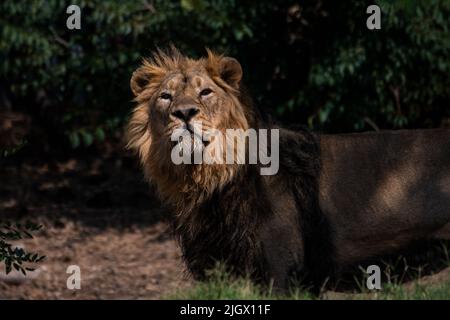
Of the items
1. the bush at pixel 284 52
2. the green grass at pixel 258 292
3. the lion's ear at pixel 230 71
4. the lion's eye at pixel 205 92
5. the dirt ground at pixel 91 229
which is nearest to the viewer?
the green grass at pixel 258 292

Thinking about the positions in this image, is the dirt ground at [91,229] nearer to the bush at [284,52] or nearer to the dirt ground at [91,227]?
the dirt ground at [91,227]

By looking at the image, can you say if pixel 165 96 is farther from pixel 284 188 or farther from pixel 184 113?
pixel 284 188

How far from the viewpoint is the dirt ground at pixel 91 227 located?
1019 centimetres

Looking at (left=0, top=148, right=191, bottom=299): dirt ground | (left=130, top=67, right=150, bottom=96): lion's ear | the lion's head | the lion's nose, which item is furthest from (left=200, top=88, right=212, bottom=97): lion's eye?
(left=0, top=148, right=191, bottom=299): dirt ground

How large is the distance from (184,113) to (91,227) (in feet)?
20.3

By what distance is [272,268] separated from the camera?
256 inches

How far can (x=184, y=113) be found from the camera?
616 centimetres

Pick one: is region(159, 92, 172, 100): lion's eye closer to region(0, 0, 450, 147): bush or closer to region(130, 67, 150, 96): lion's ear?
region(130, 67, 150, 96): lion's ear

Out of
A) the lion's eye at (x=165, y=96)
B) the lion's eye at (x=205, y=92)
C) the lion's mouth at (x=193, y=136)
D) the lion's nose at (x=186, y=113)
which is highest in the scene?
the lion's eye at (x=205, y=92)

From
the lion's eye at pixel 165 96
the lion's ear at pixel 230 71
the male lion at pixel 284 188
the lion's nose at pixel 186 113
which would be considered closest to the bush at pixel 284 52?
the male lion at pixel 284 188

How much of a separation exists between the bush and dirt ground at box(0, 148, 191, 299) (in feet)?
4.69

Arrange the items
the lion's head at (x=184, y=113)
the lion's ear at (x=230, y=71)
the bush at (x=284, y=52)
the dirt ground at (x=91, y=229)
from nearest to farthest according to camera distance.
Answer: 1. the lion's head at (x=184, y=113)
2. the lion's ear at (x=230, y=71)
3. the bush at (x=284, y=52)
4. the dirt ground at (x=91, y=229)

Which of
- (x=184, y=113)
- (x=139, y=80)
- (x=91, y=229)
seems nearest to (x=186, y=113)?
(x=184, y=113)
